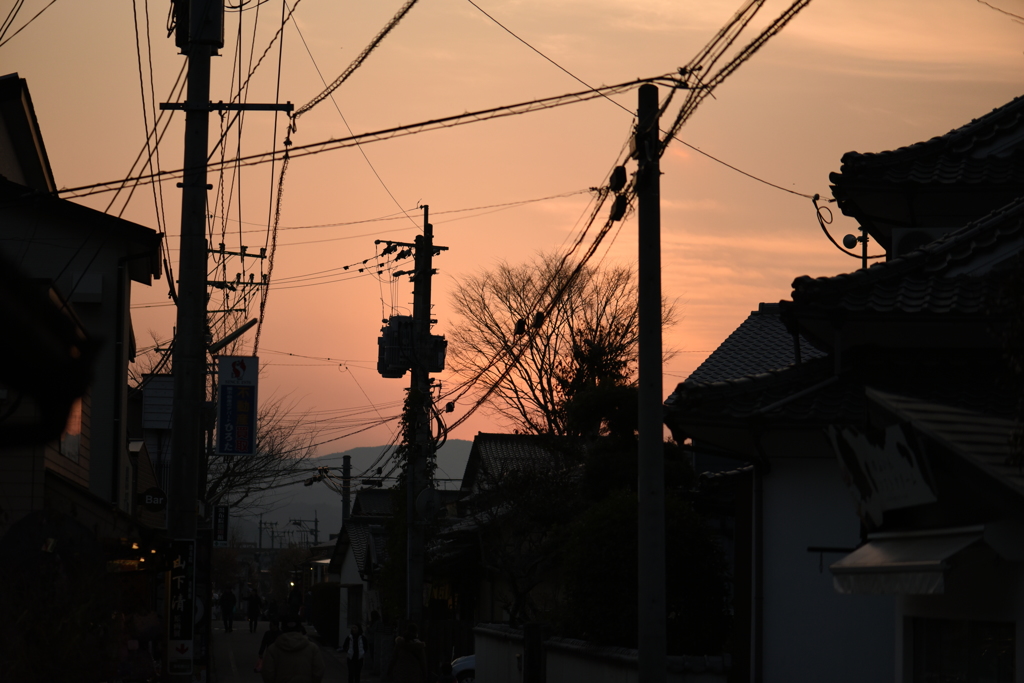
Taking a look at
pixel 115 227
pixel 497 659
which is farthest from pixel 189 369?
pixel 497 659

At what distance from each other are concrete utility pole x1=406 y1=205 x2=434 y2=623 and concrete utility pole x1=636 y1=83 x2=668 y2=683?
1491 cm

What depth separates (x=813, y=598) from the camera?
12258 mm

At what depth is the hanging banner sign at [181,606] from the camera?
38.0 ft

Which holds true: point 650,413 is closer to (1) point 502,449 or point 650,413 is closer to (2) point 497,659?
(2) point 497,659

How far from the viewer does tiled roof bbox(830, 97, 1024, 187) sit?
15.5m

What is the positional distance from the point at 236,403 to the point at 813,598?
31.9 feet

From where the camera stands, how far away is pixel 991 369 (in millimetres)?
11805

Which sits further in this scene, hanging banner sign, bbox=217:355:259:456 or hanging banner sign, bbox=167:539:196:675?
hanging banner sign, bbox=217:355:259:456

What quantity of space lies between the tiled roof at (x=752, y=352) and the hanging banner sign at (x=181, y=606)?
25.8 ft

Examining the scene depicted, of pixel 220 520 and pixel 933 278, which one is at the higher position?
pixel 933 278

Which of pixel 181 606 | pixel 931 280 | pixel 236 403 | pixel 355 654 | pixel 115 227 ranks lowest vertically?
pixel 355 654

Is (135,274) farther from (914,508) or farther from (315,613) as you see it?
(315,613)

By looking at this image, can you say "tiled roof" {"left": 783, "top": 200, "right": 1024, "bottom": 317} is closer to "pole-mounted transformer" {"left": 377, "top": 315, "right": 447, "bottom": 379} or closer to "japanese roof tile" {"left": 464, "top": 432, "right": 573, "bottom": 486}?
"pole-mounted transformer" {"left": 377, "top": 315, "right": 447, "bottom": 379}

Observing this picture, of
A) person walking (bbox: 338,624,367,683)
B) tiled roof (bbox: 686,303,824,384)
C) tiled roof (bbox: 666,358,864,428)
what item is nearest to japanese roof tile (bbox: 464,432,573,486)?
person walking (bbox: 338,624,367,683)
